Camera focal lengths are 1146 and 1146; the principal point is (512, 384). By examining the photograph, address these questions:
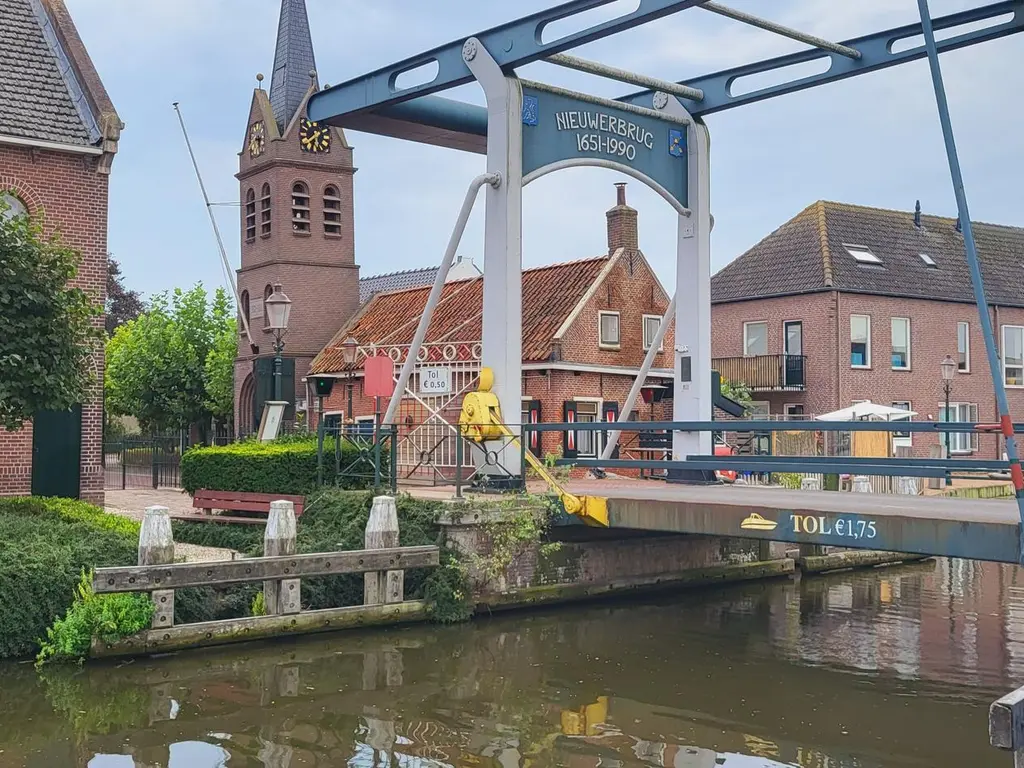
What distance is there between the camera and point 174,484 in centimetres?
2892

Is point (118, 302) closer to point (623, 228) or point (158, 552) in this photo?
point (623, 228)

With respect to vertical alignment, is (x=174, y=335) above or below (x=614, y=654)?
above

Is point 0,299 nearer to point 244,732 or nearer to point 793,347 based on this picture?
point 244,732

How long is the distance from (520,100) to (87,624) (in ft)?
27.8

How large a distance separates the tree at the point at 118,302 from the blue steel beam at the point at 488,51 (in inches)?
1609

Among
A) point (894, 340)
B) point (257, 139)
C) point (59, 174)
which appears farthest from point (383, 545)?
point (894, 340)

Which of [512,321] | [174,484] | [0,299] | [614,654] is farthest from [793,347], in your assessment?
[0,299]

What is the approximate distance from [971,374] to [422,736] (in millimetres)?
30161

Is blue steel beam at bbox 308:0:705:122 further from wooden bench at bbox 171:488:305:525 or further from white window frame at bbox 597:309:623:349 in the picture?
white window frame at bbox 597:309:623:349

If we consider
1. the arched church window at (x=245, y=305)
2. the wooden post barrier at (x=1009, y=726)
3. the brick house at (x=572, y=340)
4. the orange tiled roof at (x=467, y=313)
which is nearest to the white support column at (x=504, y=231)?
the brick house at (x=572, y=340)

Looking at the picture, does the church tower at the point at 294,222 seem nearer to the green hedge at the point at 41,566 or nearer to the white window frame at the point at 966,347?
the green hedge at the point at 41,566

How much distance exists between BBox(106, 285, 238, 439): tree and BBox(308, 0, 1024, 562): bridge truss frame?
888 inches

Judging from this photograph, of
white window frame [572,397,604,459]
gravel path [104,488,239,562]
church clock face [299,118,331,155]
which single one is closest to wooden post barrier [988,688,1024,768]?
gravel path [104,488,239,562]

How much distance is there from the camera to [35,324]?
1398 cm
